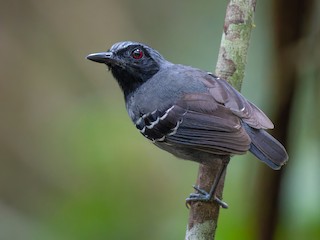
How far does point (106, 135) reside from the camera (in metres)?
5.08

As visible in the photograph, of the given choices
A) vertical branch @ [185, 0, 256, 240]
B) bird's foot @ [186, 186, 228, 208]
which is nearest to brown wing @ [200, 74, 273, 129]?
vertical branch @ [185, 0, 256, 240]

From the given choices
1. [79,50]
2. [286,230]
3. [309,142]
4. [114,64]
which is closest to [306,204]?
[286,230]

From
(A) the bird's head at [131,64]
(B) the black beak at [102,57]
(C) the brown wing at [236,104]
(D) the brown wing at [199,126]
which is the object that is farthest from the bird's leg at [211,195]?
(B) the black beak at [102,57]

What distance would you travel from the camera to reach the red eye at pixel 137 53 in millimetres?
4332

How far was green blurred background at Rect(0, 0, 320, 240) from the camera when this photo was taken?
4.20 meters

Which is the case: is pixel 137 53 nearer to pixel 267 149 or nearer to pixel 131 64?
pixel 131 64

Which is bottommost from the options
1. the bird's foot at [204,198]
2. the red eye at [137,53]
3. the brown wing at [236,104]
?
the bird's foot at [204,198]

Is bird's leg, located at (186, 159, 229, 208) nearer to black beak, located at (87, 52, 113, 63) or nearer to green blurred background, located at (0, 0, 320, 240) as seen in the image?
green blurred background, located at (0, 0, 320, 240)

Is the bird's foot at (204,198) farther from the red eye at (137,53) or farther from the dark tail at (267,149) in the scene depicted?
the red eye at (137,53)

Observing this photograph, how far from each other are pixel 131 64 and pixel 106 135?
93 cm

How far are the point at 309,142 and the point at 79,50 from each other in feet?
11.4

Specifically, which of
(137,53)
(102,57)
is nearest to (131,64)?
(137,53)

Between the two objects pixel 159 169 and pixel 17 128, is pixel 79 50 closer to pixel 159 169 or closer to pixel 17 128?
pixel 17 128

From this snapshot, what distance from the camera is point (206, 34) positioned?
631 centimetres
